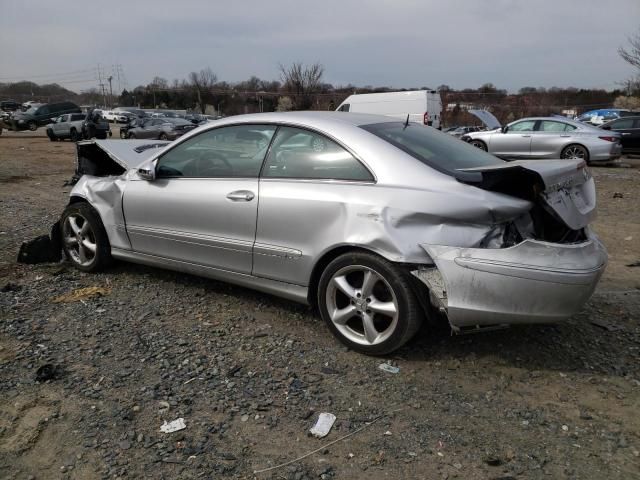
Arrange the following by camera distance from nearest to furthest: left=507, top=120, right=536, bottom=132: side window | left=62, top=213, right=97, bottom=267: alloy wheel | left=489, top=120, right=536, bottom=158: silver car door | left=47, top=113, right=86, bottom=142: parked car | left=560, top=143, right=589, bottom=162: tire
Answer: left=62, top=213, right=97, bottom=267: alloy wheel < left=560, top=143, right=589, bottom=162: tire < left=489, top=120, right=536, bottom=158: silver car door < left=507, top=120, right=536, bottom=132: side window < left=47, top=113, right=86, bottom=142: parked car

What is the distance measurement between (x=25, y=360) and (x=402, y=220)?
8.01 ft

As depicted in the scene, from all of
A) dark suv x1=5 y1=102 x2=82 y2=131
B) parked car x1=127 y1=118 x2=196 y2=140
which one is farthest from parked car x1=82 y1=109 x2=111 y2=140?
dark suv x1=5 y1=102 x2=82 y2=131

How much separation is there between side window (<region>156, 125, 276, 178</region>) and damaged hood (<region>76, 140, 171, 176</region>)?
738mm

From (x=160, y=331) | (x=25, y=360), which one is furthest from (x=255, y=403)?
(x=25, y=360)

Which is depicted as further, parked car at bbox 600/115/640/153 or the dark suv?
the dark suv

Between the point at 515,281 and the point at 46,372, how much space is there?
2675 millimetres

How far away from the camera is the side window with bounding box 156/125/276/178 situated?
144 inches

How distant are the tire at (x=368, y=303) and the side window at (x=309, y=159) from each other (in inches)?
21.2

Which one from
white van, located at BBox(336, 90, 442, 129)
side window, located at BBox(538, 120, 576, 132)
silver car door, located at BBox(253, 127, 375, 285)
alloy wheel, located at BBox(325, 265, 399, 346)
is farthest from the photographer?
white van, located at BBox(336, 90, 442, 129)

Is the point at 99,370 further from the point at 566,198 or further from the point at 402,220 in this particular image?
the point at 566,198

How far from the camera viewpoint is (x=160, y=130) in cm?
2548

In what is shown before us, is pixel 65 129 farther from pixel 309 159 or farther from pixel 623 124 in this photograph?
pixel 309 159

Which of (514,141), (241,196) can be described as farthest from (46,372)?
(514,141)

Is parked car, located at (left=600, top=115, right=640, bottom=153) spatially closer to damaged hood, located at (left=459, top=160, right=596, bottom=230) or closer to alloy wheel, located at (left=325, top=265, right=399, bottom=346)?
damaged hood, located at (left=459, top=160, right=596, bottom=230)
